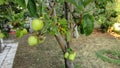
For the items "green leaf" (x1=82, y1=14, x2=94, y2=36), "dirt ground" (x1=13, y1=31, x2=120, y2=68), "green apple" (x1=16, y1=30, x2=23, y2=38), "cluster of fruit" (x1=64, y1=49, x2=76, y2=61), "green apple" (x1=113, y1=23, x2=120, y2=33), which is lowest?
"dirt ground" (x1=13, y1=31, x2=120, y2=68)

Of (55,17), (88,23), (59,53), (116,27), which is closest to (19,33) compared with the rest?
(55,17)

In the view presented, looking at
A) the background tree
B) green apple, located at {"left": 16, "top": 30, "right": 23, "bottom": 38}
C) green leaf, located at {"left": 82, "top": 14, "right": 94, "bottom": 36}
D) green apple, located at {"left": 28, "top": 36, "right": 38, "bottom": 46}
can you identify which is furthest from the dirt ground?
green leaf, located at {"left": 82, "top": 14, "right": 94, "bottom": 36}

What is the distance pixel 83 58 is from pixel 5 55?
1769mm

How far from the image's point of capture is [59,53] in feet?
19.1

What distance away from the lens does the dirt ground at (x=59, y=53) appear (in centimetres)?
496

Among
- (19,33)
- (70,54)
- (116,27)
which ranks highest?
(19,33)

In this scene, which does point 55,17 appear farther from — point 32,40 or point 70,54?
point 70,54

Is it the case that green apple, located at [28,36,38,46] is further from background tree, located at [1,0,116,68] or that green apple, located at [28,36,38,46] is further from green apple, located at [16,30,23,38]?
green apple, located at [16,30,23,38]

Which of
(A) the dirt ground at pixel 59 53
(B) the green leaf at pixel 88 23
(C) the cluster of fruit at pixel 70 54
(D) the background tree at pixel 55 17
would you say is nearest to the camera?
(D) the background tree at pixel 55 17

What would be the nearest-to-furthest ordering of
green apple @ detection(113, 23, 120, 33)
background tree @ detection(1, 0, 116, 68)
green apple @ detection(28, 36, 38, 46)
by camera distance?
background tree @ detection(1, 0, 116, 68) → green apple @ detection(28, 36, 38, 46) → green apple @ detection(113, 23, 120, 33)

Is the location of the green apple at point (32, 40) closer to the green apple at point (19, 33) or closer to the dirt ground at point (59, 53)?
the green apple at point (19, 33)

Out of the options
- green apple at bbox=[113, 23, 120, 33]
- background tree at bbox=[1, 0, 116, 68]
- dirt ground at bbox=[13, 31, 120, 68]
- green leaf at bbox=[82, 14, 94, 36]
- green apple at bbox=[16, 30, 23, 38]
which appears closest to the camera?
background tree at bbox=[1, 0, 116, 68]

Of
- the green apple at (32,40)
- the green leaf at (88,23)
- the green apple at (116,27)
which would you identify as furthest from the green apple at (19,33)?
the green apple at (116,27)

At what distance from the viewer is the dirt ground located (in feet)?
16.3
